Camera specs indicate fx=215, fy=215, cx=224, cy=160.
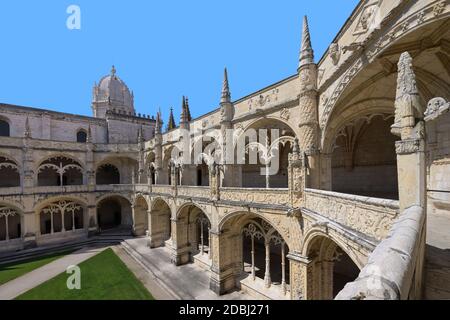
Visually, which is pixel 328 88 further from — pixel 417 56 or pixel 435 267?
pixel 435 267

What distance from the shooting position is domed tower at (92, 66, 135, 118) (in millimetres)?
35000

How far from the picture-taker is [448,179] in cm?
696

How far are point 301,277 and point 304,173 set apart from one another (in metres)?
3.78

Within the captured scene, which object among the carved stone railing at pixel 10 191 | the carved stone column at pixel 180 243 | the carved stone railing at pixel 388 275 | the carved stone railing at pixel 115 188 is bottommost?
the carved stone column at pixel 180 243

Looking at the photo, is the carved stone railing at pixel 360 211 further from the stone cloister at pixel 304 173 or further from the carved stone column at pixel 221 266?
the carved stone column at pixel 221 266

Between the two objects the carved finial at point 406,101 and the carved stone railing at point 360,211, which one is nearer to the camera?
the carved finial at point 406,101

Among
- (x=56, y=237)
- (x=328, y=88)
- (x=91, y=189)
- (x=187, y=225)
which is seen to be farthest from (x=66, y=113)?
(x=328, y=88)

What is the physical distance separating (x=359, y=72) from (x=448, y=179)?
4.53 meters

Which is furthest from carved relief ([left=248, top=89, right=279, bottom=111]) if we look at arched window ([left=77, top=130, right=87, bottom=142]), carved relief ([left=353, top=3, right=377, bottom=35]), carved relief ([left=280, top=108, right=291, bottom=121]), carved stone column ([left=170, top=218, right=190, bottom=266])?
arched window ([left=77, top=130, right=87, bottom=142])

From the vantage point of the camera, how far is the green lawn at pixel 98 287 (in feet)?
40.1

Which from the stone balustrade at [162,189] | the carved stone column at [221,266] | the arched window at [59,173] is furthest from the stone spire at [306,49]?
the arched window at [59,173]

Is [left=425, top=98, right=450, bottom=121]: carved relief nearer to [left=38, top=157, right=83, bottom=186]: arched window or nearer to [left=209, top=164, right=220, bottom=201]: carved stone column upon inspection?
[left=209, top=164, right=220, bottom=201]: carved stone column

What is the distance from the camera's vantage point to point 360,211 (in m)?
4.48

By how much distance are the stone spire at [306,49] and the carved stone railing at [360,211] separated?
580 cm
